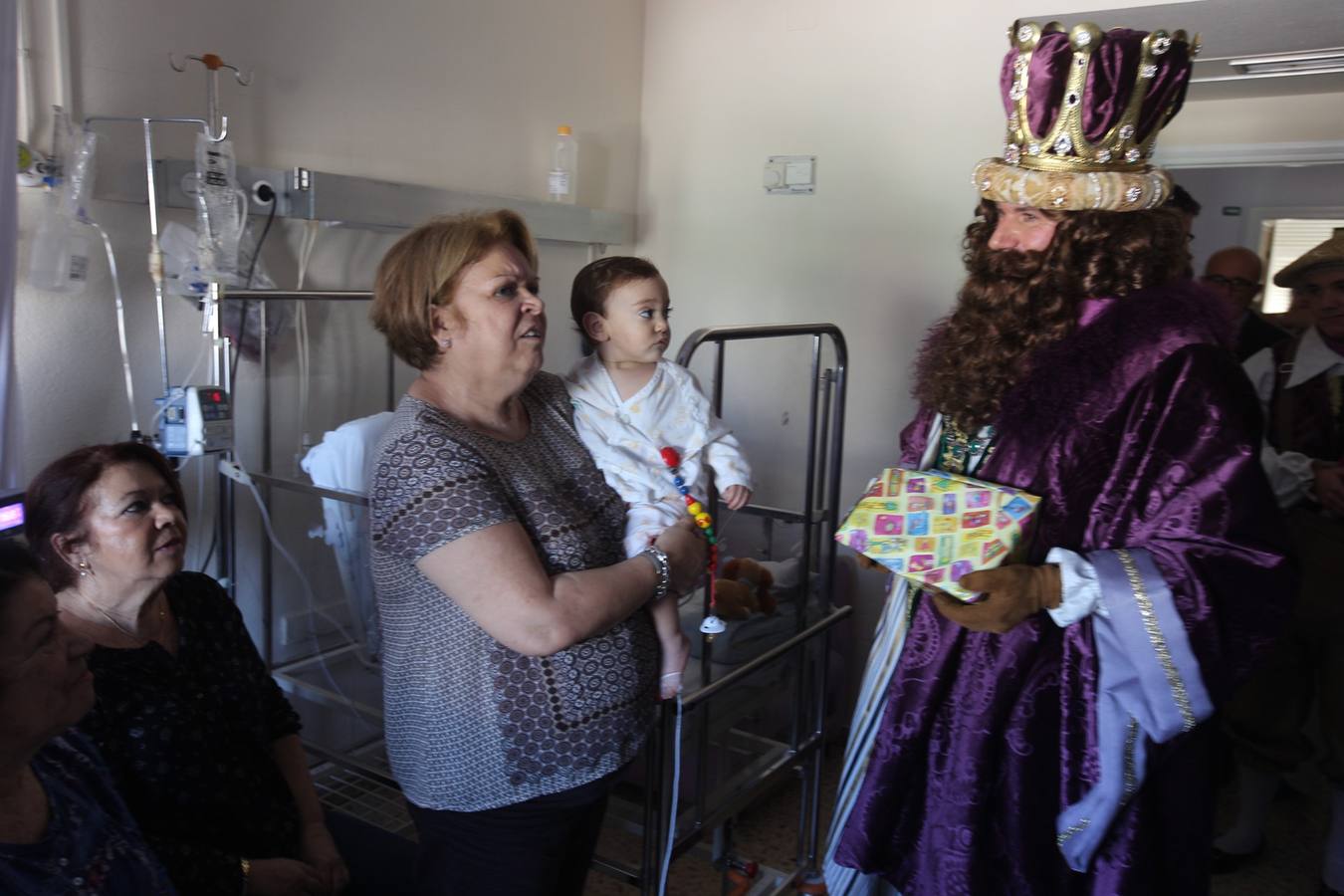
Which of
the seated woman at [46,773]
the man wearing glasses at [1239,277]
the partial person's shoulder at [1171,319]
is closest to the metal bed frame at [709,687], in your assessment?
the partial person's shoulder at [1171,319]

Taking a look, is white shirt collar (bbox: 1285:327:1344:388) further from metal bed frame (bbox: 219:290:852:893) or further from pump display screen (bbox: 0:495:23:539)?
pump display screen (bbox: 0:495:23:539)

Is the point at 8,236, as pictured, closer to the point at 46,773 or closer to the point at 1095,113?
the point at 46,773

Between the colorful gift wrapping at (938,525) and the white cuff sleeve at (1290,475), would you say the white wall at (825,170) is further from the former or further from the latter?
the colorful gift wrapping at (938,525)

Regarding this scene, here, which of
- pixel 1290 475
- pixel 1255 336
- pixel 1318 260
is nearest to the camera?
pixel 1290 475

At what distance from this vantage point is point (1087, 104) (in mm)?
1463

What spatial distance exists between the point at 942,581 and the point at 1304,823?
235 centimetres

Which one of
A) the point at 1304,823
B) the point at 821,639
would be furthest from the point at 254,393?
the point at 1304,823

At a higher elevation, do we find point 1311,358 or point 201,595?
point 1311,358

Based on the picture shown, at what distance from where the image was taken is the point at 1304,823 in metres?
3.01

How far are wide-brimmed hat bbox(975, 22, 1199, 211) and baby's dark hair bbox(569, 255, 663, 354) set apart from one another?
0.57 m

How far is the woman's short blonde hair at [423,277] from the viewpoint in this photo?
1.35 metres

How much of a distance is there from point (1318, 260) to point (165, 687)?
2686mm

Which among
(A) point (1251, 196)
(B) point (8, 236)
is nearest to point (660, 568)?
(B) point (8, 236)

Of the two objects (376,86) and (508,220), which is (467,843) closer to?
(508,220)
